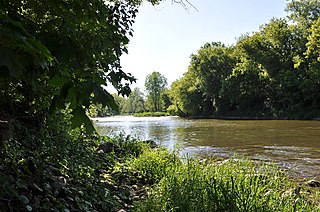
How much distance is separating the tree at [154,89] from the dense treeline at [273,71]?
51.0 meters

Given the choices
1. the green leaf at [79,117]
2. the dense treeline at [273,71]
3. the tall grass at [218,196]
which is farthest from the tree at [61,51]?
the dense treeline at [273,71]

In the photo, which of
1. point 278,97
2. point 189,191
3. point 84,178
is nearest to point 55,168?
point 84,178

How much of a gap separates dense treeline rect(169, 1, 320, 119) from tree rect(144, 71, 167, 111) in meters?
51.0

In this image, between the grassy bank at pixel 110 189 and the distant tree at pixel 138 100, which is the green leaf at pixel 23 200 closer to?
the grassy bank at pixel 110 189

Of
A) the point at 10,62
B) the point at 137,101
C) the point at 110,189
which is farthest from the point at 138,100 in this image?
the point at 10,62

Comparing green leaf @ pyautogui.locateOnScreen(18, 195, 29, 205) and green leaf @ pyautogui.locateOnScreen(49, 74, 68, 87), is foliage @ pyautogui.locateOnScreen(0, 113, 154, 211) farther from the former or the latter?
green leaf @ pyautogui.locateOnScreen(49, 74, 68, 87)

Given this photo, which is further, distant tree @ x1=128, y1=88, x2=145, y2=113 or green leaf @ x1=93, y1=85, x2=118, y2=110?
distant tree @ x1=128, y1=88, x2=145, y2=113

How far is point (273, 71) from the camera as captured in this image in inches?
1608

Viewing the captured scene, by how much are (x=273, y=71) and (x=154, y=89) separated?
67.5 metres

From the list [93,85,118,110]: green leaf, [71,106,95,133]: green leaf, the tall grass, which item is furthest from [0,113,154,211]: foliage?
[93,85,118,110]: green leaf

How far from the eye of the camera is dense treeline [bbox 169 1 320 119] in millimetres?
37094

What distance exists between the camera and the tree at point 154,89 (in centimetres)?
10500

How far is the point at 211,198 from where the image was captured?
3.76 meters

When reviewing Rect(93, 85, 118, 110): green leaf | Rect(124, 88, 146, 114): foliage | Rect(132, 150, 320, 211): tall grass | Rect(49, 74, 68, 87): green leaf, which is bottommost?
Rect(132, 150, 320, 211): tall grass
